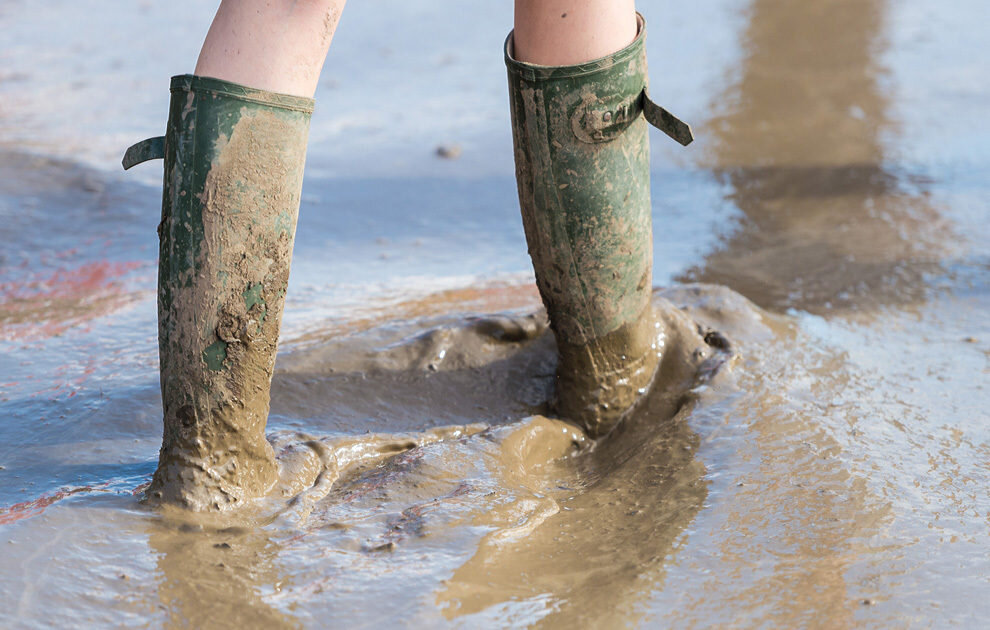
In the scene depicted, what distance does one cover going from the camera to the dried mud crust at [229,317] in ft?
4.63

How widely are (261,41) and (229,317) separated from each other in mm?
422

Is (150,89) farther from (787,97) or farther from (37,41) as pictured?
(787,97)

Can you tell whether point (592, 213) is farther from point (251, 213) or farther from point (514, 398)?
point (251, 213)

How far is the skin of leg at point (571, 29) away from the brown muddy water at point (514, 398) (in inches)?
25.8

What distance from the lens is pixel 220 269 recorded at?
1.43m

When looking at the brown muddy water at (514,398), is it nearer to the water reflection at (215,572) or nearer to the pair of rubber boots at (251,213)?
the water reflection at (215,572)

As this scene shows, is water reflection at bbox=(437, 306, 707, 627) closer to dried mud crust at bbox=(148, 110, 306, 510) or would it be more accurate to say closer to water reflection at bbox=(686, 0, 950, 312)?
dried mud crust at bbox=(148, 110, 306, 510)

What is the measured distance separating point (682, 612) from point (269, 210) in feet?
2.75

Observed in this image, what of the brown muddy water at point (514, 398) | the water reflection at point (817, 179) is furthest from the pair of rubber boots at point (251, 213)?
the water reflection at point (817, 179)

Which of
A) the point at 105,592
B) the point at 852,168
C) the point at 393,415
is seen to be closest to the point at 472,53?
the point at 852,168

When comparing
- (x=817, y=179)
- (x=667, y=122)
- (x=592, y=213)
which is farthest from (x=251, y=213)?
(x=817, y=179)

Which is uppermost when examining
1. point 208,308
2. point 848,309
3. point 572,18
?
point 572,18

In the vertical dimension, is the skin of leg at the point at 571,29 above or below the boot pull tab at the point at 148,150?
above

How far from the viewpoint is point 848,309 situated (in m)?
2.57
